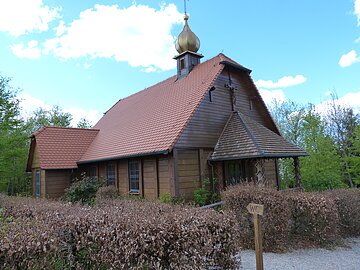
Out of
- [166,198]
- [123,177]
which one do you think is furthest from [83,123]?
[166,198]

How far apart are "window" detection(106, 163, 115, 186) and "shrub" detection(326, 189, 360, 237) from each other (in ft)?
36.1

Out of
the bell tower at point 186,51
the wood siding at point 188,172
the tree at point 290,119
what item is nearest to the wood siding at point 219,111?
the wood siding at point 188,172

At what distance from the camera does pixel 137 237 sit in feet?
14.3

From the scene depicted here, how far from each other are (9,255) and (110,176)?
1278cm

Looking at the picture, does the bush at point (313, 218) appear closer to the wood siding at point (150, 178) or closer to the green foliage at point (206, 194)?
the green foliage at point (206, 194)

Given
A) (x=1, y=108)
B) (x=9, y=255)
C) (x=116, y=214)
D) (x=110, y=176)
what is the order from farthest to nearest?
(x=1, y=108) < (x=110, y=176) < (x=116, y=214) < (x=9, y=255)

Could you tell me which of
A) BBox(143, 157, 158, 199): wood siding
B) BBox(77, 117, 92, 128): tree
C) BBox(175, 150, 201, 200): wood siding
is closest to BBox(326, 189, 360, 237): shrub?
BBox(175, 150, 201, 200): wood siding

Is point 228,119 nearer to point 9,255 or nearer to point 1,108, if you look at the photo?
→ point 9,255

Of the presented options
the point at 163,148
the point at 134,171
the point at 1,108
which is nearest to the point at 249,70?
the point at 163,148

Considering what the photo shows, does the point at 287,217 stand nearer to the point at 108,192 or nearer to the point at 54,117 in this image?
the point at 108,192

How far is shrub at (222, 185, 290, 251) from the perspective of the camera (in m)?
7.48

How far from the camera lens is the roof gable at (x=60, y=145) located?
→ 59.9ft

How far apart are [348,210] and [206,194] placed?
544cm

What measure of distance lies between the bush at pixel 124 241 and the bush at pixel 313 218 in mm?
3297
